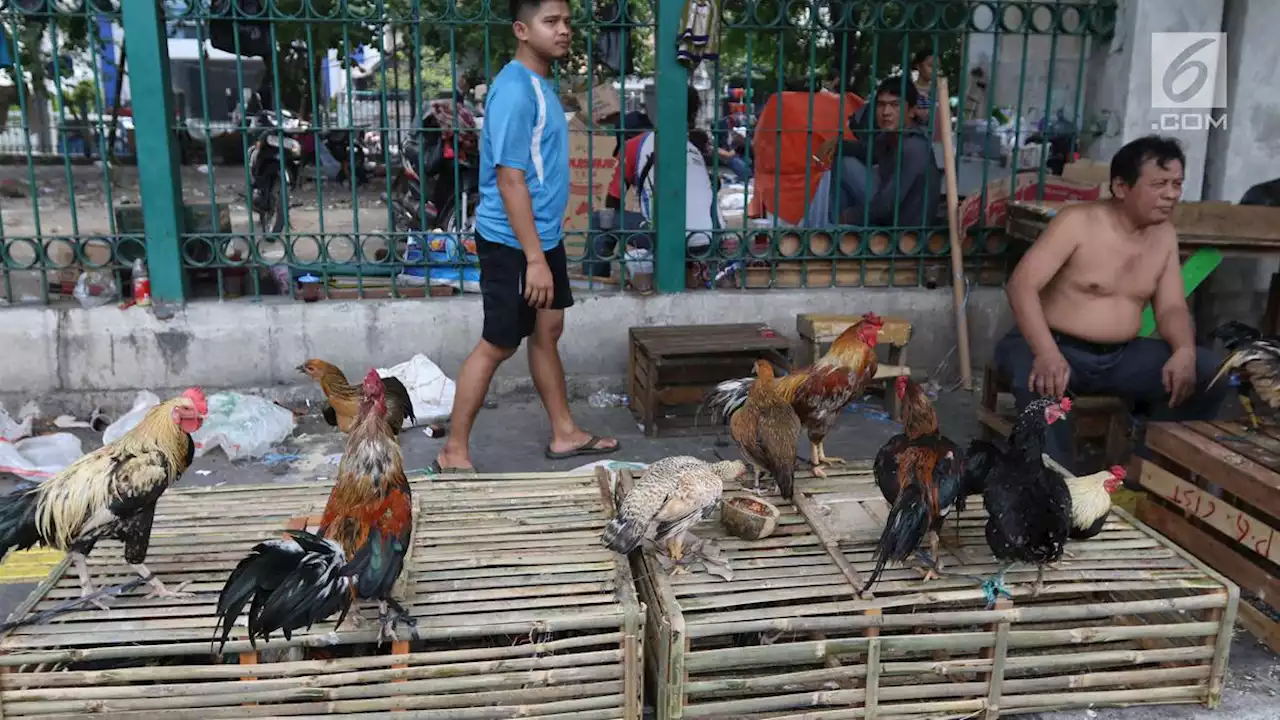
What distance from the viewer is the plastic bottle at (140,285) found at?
18.6 feet

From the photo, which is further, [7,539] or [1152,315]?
[1152,315]

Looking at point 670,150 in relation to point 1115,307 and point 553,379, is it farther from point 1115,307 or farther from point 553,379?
point 1115,307

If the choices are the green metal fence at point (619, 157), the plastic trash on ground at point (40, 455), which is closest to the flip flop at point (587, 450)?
the green metal fence at point (619, 157)

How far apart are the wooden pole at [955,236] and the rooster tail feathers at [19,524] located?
495cm

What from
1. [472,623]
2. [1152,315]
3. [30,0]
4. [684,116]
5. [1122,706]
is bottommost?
[1122,706]

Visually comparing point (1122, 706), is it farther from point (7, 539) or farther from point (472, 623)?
point (7, 539)

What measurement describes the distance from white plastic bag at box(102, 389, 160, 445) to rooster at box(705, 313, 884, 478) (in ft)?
10.5

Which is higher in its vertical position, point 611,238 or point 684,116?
point 684,116

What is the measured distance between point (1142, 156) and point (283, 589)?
395 centimetres

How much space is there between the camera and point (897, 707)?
2.99 m

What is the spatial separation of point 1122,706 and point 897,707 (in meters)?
0.76

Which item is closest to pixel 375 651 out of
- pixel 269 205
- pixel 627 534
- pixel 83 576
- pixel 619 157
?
pixel 627 534

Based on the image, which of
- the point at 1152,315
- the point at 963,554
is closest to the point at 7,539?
the point at 963,554

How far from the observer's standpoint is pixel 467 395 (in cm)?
474
